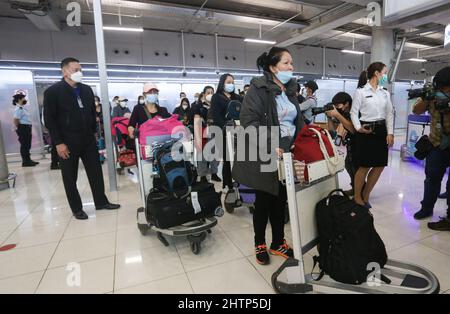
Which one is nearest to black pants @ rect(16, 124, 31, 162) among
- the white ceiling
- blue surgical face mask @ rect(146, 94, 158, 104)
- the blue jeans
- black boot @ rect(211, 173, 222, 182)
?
the white ceiling

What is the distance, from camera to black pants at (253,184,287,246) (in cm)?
191

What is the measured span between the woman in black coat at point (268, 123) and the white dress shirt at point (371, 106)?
3.38 feet

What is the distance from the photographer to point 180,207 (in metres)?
2.17

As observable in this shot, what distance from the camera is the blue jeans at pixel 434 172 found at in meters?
2.47

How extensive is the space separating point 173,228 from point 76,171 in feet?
5.05

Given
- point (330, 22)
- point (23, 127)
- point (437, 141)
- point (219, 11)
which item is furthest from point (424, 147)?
point (23, 127)

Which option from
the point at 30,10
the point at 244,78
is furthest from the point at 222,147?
the point at 244,78

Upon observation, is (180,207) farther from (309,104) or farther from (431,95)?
(431,95)

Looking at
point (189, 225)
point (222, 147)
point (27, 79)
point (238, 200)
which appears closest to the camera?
point (189, 225)

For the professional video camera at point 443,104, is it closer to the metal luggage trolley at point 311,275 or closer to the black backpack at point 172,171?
the metal luggage trolley at point 311,275

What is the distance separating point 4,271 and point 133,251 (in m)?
0.91

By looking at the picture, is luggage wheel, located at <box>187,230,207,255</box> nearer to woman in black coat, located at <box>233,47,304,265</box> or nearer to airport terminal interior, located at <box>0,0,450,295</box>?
airport terminal interior, located at <box>0,0,450,295</box>

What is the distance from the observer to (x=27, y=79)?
7523 millimetres

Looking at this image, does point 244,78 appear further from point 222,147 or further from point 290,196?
point 290,196
